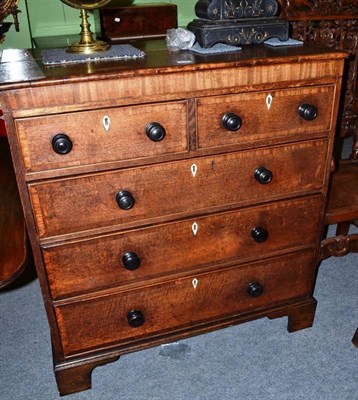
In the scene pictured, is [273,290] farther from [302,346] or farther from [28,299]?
[28,299]

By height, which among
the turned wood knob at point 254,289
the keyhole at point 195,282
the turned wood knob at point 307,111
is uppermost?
the turned wood knob at point 307,111

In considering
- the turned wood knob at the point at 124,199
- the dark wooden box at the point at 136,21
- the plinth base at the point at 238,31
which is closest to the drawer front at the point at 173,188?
the turned wood knob at the point at 124,199

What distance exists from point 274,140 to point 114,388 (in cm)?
112

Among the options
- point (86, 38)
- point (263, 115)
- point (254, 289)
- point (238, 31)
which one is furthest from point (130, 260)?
point (238, 31)

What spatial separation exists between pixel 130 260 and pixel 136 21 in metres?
2.25

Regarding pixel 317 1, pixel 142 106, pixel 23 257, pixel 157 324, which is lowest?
pixel 157 324

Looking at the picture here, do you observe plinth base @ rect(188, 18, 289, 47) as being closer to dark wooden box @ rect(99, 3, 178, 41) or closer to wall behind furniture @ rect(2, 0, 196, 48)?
dark wooden box @ rect(99, 3, 178, 41)

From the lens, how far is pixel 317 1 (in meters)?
1.89

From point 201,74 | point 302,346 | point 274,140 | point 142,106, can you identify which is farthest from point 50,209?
point 302,346

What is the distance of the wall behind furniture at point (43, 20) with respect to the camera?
11.6ft

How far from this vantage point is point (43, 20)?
3.61 metres

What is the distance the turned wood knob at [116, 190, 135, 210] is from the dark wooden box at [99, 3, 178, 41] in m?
1.94

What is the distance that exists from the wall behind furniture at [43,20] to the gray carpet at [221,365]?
2478 millimetres

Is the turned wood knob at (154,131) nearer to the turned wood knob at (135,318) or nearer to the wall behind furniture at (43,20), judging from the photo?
the turned wood knob at (135,318)
